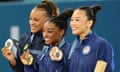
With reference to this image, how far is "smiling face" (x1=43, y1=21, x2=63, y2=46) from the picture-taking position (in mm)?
3256

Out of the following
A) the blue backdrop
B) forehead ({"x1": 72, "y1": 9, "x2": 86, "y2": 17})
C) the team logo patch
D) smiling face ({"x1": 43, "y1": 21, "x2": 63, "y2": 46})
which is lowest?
the blue backdrop

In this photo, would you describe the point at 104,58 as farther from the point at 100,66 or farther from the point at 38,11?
the point at 38,11

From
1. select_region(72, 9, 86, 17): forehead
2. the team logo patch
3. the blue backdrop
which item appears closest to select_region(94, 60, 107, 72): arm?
the team logo patch

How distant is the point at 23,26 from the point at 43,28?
45.3 inches

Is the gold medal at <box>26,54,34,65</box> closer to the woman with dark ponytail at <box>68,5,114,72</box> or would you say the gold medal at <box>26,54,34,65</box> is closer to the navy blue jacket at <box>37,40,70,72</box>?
the navy blue jacket at <box>37,40,70,72</box>

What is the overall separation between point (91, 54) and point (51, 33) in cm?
36

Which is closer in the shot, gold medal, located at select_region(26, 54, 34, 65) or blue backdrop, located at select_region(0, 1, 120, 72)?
gold medal, located at select_region(26, 54, 34, 65)

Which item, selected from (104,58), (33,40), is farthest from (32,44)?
(104,58)

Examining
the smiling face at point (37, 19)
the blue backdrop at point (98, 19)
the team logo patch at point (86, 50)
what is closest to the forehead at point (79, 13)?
the team logo patch at point (86, 50)

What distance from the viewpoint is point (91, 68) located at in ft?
10.1

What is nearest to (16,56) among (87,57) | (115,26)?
(87,57)

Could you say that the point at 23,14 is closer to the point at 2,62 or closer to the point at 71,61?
the point at 2,62

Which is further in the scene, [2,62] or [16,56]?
[2,62]

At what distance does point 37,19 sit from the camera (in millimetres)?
3398
